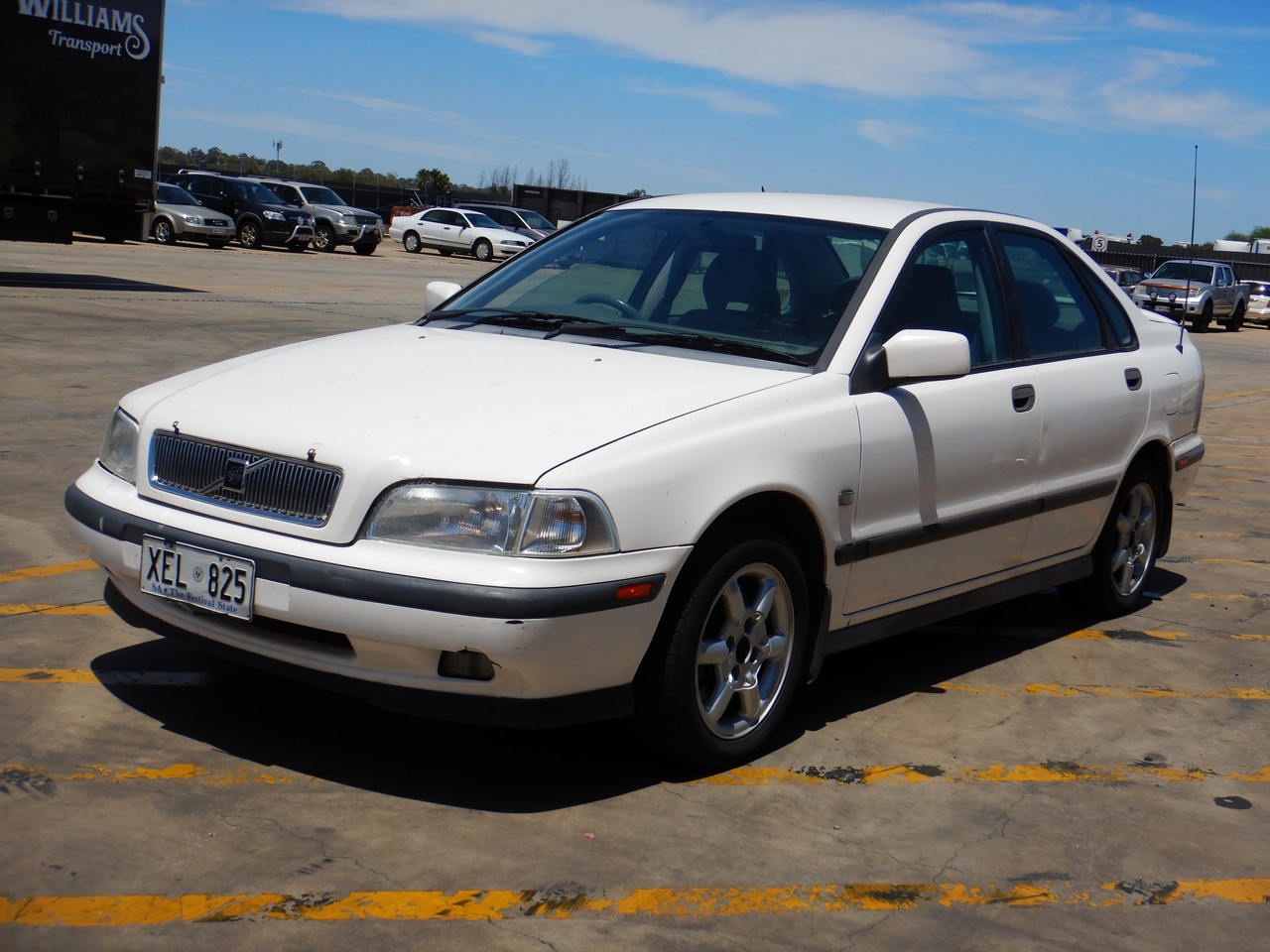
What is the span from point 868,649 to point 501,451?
242 centimetres

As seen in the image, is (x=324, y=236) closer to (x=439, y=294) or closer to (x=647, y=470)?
(x=439, y=294)

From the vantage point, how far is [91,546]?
4047 mm

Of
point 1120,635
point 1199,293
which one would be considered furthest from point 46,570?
point 1199,293

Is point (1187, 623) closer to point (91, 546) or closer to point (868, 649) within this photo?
point (868, 649)

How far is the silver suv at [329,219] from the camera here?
3619 cm

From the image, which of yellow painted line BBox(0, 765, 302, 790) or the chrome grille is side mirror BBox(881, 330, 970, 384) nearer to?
the chrome grille

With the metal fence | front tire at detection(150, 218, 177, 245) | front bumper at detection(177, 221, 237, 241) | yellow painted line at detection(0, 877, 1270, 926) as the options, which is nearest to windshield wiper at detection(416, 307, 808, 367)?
yellow painted line at detection(0, 877, 1270, 926)

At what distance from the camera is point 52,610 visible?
515 centimetres

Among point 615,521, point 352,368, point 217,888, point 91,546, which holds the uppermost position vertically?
point 352,368

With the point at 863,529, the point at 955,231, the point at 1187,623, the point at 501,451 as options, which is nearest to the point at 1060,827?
the point at 863,529

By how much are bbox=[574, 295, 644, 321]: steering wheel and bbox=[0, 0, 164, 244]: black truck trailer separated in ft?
47.7

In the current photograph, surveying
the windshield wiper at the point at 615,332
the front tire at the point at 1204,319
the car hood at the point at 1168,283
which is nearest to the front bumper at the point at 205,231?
the car hood at the point at 1168,283

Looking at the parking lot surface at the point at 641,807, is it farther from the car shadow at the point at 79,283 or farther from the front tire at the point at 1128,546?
the car shadow at the point at 79,283

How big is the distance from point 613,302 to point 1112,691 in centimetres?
227
